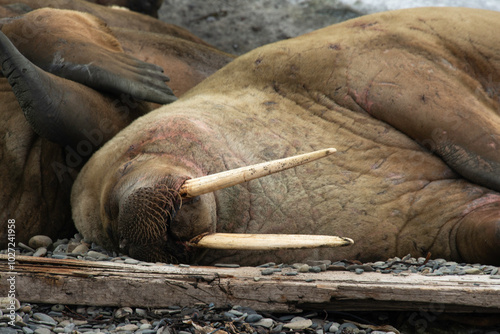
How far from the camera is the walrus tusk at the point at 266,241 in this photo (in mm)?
2518

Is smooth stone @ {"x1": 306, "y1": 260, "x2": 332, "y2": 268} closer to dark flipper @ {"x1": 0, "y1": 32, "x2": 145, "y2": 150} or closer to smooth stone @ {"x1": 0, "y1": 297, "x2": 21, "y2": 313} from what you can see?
smooth stone @ {"x1": 0, "y1": 297, "x2": 21, "y2": 313}

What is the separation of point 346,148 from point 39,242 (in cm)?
184

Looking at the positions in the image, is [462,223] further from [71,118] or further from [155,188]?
[71,118]

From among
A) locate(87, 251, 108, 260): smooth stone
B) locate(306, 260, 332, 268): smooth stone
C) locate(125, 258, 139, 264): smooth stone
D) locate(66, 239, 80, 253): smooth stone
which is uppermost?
locate(306, 260, 332, 268): smooth stone

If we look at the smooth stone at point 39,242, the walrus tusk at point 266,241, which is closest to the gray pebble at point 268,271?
the walrus tusk at point 266,241

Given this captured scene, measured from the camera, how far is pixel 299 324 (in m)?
2.43

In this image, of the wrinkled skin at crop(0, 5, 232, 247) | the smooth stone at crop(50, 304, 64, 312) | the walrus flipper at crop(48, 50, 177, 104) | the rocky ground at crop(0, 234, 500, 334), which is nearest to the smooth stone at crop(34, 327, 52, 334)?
the rocky ground at crop(0, 234, 500, 334)

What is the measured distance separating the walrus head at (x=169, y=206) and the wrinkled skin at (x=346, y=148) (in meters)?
0.01

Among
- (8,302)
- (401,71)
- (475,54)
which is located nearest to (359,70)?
(401,71)

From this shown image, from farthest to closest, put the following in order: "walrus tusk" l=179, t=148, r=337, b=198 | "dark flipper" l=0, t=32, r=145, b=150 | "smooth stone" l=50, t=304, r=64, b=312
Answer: "dark flipper" l=0, t=32, r=145, b=150 < "walrus tusk" l=179, t=148, r=337, b=198 < "smooth stone" l=50, t=304, r=64, b=312

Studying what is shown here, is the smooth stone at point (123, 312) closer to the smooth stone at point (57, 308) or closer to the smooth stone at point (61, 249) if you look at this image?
the smooth stone at point (57, 308)

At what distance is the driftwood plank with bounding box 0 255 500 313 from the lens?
2.50 meters

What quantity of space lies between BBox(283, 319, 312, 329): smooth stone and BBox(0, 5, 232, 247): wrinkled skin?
6.49ft

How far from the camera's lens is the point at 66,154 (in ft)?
13.0
